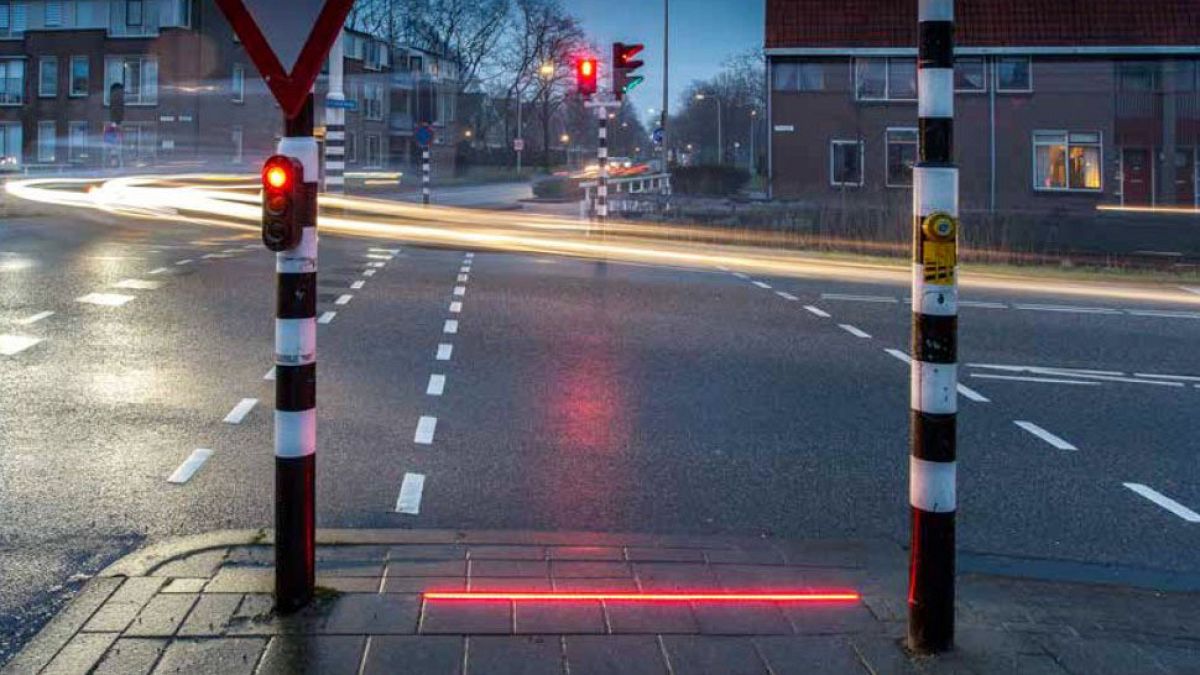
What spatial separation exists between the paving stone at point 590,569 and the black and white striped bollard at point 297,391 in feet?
3.58

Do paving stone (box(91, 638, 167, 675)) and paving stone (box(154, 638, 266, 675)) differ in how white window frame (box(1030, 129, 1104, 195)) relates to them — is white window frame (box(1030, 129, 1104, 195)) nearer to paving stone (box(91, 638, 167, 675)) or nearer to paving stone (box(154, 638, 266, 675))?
paving stone (box(154, 638, 266, 675))

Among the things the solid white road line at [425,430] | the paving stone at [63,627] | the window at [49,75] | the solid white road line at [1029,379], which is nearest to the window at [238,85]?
the window at [49,75]

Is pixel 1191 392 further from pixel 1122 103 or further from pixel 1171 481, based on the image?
pixel 1122 103

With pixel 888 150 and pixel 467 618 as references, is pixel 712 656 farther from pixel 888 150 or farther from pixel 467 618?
pixel 888 150

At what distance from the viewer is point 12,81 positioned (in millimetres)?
62594

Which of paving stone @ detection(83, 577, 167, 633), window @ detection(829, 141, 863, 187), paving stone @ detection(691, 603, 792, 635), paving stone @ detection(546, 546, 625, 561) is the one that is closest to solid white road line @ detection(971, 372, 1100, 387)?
paving stone @ detection(546, 546, 625, 561)

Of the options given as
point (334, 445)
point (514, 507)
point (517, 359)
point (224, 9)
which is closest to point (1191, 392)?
point (517, 359)

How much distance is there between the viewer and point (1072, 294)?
1733 centimetres

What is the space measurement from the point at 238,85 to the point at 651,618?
198 ft

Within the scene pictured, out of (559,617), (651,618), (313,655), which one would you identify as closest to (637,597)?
(651,618)

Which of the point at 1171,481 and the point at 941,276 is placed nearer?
the point at 941,276

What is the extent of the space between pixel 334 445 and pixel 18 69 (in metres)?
64.7

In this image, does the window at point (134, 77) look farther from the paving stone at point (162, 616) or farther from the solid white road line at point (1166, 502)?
the paving stone at point (162, 616)

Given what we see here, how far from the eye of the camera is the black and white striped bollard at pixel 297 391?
14.3 feet
